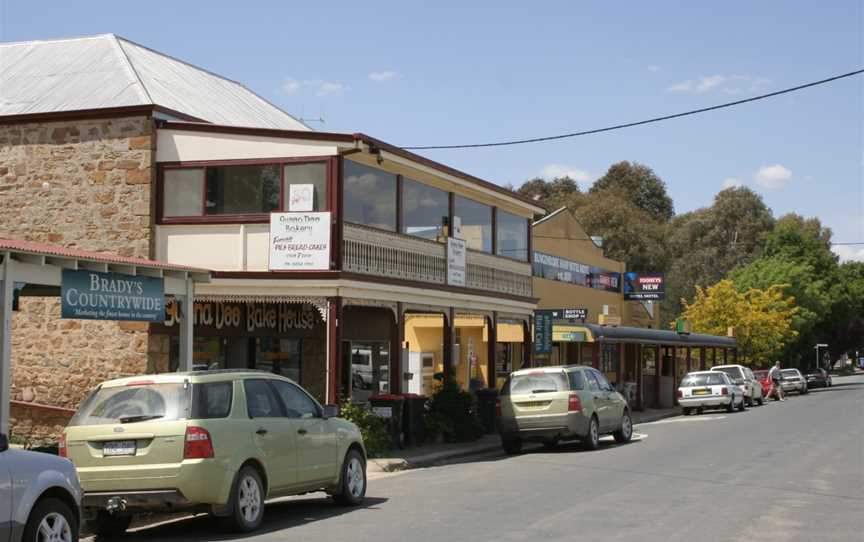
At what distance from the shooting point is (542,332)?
30844 millimetres

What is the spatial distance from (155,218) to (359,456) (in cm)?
950

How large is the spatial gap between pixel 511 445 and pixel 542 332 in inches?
353

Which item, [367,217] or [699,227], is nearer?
[367,217]

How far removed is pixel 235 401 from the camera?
11.7 metres

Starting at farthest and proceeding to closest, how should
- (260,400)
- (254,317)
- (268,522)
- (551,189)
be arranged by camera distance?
(551,189) → (254,317) → (268,522) → (260,400)

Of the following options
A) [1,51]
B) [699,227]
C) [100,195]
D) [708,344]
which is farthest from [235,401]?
[699,227]

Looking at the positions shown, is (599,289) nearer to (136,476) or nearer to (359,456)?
(359,456)

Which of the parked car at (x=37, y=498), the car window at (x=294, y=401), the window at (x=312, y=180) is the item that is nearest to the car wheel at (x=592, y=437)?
the window at (x=312, y=180)

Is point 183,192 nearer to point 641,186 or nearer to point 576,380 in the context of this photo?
point 576,380

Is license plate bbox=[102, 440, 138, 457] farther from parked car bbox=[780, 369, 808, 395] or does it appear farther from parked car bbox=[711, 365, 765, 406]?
parked car bbox=[780, 369, 808, 395]

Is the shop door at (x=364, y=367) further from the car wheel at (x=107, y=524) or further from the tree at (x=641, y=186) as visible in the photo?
the tree at (x=641, y=186)

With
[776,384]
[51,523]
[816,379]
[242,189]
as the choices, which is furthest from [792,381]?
[51,523]

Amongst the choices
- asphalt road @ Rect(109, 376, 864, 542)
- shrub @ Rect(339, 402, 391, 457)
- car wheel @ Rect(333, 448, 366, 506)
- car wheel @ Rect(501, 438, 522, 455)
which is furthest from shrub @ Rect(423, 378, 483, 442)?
car wheel @ Rect(333, 448, 366, 506)

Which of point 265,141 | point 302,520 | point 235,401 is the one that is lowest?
point 302,520
